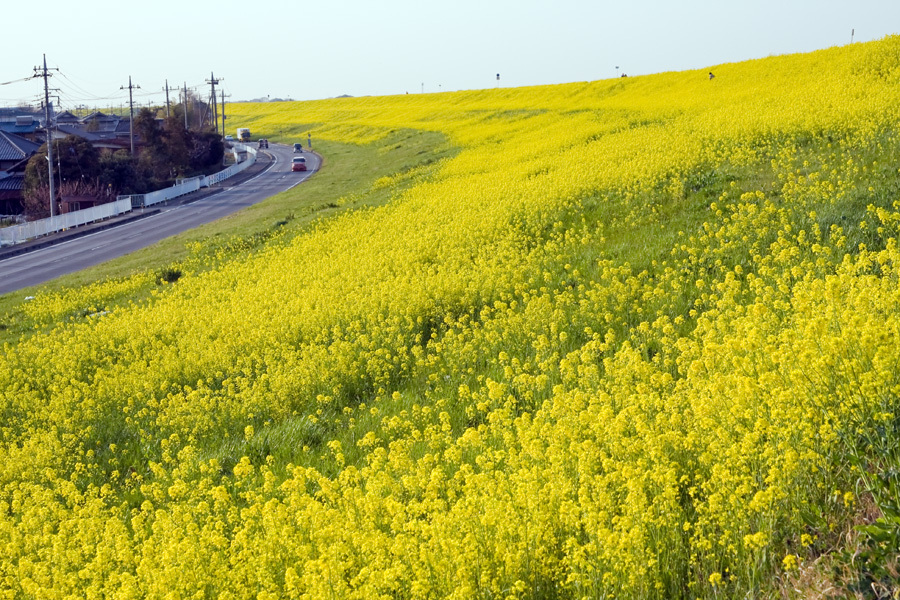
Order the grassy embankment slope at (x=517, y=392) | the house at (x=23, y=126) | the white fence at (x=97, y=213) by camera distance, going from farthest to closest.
Answer: the house at (x=23, y=126) → the white fence at (x=97, y=213) → the grassy embankment slope at (x=517, y=392)

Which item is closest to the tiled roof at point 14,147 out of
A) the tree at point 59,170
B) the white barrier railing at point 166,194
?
the tree at point 59,170

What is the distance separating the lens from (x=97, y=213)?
43.2 m

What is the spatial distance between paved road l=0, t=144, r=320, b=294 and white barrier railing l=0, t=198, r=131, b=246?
1.99 m

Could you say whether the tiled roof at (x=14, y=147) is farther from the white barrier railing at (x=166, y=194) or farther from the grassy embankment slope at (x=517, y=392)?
the grassy embankment slope at (x=517, y=392)

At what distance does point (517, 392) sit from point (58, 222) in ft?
120

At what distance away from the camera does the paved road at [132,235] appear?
29.4 m

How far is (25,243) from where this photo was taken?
36500 millimetres

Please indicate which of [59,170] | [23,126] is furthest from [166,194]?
[23,126]

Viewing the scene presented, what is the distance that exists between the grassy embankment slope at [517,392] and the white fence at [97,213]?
1623 cm

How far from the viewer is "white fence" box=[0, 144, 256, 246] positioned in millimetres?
36844

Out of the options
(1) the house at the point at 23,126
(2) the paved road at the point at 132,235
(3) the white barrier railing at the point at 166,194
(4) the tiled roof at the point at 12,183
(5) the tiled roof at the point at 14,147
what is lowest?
(2) the paved road at the point at 132,235

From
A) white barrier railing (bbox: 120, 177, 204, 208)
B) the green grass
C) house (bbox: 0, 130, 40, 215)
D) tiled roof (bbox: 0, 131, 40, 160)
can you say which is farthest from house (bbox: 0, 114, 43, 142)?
the green grass

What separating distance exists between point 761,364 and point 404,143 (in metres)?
52.9

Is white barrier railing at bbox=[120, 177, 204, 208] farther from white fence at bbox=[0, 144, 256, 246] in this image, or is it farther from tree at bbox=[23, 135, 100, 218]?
tree at bbox=[23, 135, 100, 218]
